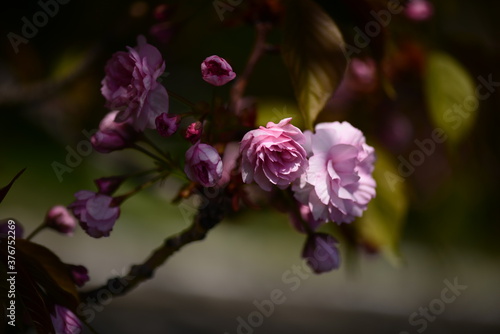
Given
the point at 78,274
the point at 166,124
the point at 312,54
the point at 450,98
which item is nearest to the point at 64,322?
the point at 78,274

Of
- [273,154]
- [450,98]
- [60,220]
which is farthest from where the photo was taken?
[450,98]

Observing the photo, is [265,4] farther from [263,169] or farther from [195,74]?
[195,74]

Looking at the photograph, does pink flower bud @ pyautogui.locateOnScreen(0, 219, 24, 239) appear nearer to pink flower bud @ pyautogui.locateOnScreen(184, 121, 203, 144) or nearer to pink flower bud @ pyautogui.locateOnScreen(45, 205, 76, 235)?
pink flower bud @ pyautogui.locateOnScreen(45, 205, 76, 235)

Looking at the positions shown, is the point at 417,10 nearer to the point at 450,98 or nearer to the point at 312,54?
the point at 450,98

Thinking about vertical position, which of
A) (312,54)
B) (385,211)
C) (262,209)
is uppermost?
(312,54)

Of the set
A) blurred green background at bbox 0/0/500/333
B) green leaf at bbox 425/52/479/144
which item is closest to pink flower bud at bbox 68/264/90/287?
blurred green background at bbox 0/0/500/333

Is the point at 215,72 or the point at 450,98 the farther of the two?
the point at 450,98

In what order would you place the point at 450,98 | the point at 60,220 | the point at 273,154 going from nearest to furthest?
the point at 273,154, the point at 60,220, the point at 450,98
